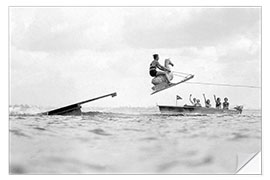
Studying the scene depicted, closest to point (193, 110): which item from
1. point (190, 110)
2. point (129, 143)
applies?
A: point (190, 110)

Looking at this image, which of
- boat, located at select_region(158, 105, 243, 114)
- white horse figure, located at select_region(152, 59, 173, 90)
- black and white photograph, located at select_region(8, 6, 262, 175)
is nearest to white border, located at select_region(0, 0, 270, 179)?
black and white photograph, located at select_region(8, 6, 262, 175)

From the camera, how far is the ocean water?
287 centimetres

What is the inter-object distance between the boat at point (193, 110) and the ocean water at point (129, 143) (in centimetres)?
6

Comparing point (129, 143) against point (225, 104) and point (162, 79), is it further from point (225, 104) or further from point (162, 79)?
point (225, 104)

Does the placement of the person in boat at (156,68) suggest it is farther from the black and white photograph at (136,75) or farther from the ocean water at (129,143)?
the ocean water at (129,143)

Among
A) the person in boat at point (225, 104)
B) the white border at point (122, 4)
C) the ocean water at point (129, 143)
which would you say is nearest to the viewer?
the ocean water at point (129, 143)

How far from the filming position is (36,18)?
3059 millimetres

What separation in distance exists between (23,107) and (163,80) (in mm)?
1165

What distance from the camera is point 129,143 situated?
9.67 feet

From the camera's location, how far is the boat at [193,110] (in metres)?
3.11

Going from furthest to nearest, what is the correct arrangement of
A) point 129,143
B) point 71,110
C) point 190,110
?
1. point 190,110
2. point 71,110
3. point 129,143

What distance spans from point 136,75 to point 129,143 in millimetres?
570

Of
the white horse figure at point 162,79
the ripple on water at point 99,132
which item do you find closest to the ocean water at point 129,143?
the ripple on water at point 99,132
